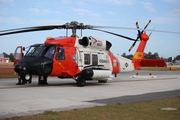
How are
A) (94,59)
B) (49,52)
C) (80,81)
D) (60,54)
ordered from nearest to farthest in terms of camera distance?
(49,52) < (60,54) < (80,81) < (94,59)

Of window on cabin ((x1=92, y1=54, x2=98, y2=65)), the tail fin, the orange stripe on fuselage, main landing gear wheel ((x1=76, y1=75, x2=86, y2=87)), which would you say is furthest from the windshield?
the orange stripe on fuselage

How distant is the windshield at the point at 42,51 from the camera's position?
17766 millimetres

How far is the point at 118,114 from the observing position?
8750 mm

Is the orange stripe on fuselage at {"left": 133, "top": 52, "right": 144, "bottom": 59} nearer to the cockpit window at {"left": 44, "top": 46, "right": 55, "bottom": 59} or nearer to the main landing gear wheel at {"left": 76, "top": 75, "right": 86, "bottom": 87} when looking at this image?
the main landing gear wheel at {"left": 76, "top": 75, "right": 86, "bottom": 87}

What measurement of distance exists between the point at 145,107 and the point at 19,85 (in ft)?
34.7

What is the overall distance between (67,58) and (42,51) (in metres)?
1.73

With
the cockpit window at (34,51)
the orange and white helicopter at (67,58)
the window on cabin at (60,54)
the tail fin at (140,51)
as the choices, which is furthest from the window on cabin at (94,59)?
the tail fin at (140,51)

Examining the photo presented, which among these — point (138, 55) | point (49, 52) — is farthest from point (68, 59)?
point (138, 55)

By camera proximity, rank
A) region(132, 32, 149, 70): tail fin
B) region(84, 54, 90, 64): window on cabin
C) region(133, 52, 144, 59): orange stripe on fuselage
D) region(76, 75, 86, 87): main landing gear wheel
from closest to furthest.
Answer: region(76, 75, 86, 87): main landing gear wheel, region(84, 54, 90, 64): window on cabin, region(132, 32, 149, 70): tail fin, region(133, 52, 144, 59): orange stripe on fuselage

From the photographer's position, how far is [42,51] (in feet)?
58.4

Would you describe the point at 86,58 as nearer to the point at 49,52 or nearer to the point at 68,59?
the point at 68,59

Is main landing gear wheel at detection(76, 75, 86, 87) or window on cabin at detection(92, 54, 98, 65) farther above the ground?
window on cabin at detection(92, 54, 98, 65)

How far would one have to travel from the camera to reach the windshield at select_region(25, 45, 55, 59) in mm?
17766

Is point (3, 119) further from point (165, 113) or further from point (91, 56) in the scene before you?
point (91, 56)
